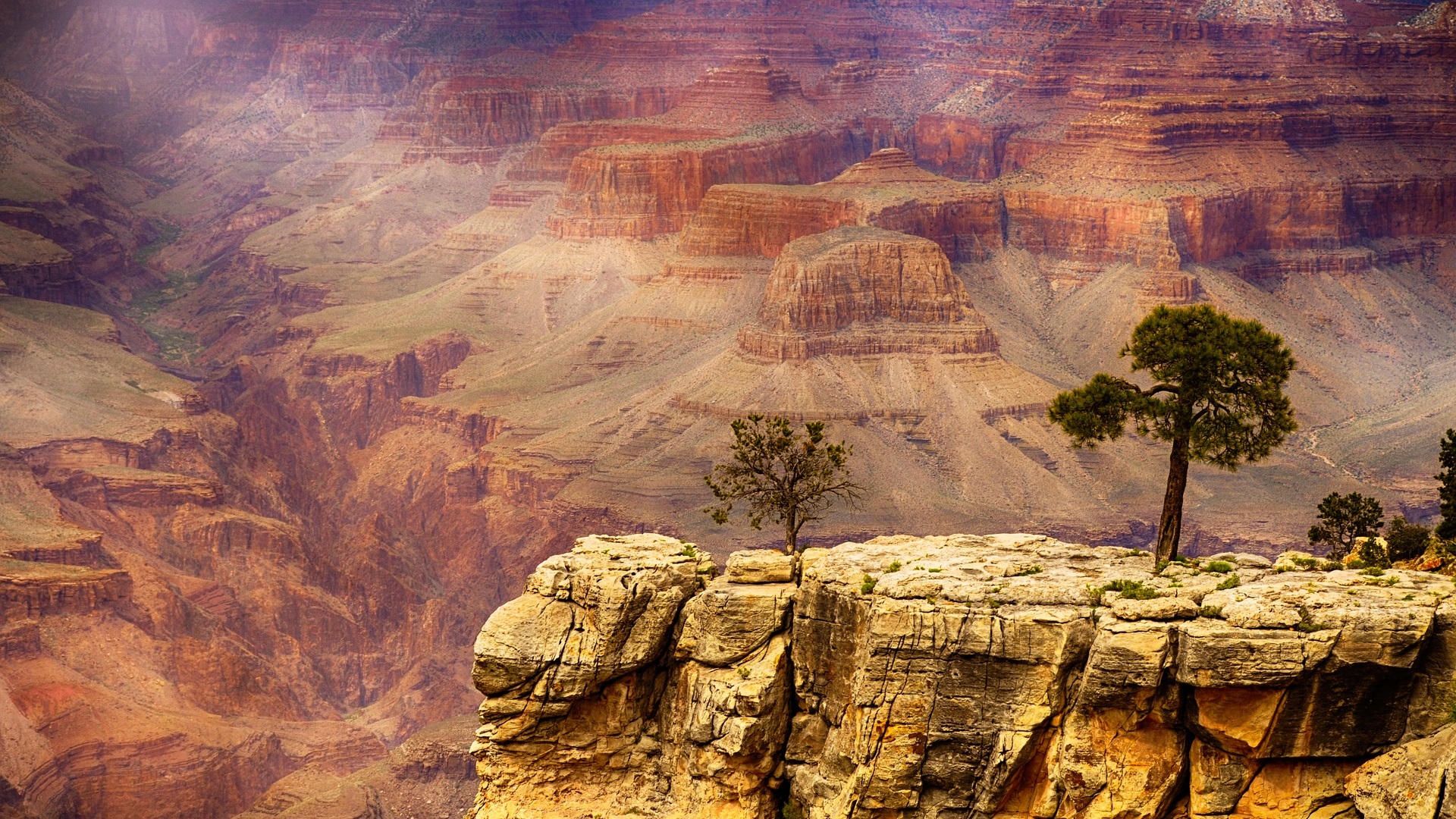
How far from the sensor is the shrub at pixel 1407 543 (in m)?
60.5

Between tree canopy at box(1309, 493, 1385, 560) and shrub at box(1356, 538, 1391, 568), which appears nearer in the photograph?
shrub at box(1356, 538, 1391, 568)

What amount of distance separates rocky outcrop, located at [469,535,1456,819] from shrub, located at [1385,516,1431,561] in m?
12.3

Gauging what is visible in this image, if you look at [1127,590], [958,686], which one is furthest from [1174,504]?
[958,686]

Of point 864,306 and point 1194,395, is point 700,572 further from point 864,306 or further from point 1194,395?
point 864,306

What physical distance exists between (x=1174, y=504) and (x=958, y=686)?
10.1 m

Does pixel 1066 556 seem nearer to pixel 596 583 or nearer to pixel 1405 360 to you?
pixel 596 583

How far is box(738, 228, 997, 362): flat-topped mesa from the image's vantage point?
17250 centimetres

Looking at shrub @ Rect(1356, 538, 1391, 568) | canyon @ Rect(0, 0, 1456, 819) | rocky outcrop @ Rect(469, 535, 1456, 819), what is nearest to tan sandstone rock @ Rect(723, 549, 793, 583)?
rocky outcrop @ Rect(469, 535, 1456, 819)

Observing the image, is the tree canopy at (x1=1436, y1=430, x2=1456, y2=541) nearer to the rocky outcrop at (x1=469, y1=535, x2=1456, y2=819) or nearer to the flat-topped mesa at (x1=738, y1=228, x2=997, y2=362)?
the rocky outcrop at (x1=469, y1=535, x2=1456, y2=819)

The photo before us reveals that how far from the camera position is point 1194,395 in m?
53.2

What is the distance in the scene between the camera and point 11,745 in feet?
362

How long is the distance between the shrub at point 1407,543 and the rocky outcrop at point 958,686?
1227 centimetres

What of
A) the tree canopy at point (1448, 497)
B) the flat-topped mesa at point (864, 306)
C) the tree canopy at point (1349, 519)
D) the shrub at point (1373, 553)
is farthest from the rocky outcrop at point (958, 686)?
the flat-topped mesa at point (864, 306)

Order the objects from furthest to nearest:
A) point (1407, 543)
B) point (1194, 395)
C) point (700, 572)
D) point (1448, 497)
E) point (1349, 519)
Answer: point (1349, 519) < point (1407, 543) < point (1448, 497) < point (1194, 395) < point (700, 572)
